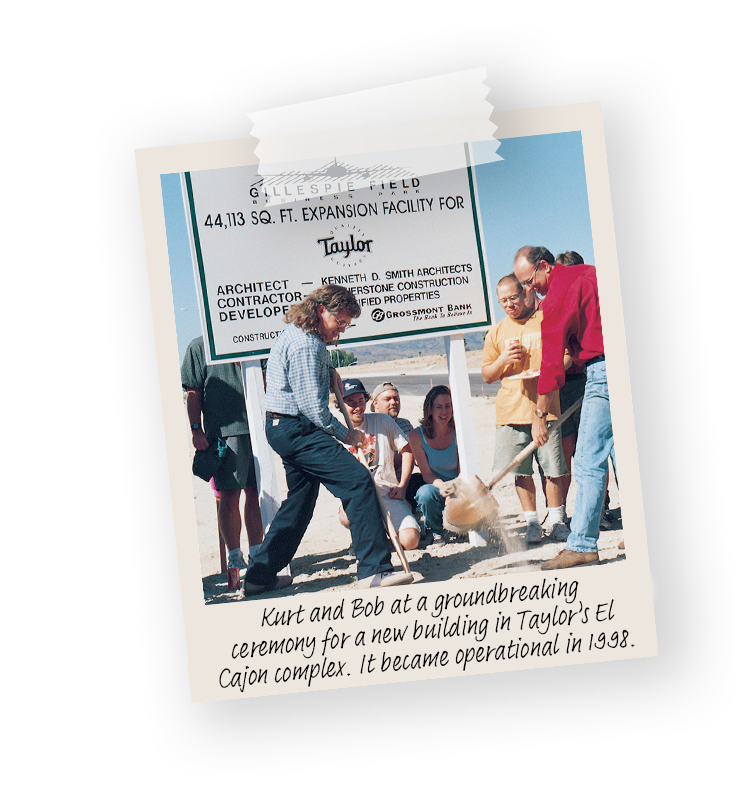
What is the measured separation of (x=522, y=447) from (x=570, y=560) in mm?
629

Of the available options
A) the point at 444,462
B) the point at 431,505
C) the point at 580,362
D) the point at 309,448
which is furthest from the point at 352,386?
the point at 580,362

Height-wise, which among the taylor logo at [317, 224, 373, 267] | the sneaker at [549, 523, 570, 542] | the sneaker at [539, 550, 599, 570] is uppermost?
the taylor logo at [317, 224, 373, 267]

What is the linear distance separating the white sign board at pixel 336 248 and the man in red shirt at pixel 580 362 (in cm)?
34

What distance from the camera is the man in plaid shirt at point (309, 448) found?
3441 mm

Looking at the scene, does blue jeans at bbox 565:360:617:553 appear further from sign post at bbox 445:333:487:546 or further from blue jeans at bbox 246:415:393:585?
blue jeans at bbox 246:415:393:585

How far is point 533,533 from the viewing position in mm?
3598

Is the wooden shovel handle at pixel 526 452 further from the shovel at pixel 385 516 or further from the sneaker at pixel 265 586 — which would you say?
the sneaker at pixel 265 586

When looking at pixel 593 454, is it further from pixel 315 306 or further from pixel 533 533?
pixel 315 306

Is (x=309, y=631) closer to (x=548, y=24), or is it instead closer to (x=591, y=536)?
(x=591, y=536)

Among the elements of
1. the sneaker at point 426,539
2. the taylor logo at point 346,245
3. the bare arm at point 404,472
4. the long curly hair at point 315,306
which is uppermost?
the taylor logo at point 346,245

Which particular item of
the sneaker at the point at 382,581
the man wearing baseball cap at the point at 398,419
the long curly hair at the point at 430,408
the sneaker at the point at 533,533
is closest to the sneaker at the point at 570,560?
the sneaker at the point at 533,533

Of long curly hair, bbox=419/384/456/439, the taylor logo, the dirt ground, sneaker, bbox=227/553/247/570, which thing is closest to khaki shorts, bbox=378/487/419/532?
the dirt ground

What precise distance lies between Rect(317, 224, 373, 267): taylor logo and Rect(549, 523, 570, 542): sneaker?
1.71 m

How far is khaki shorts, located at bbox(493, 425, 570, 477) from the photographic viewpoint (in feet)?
11.8
